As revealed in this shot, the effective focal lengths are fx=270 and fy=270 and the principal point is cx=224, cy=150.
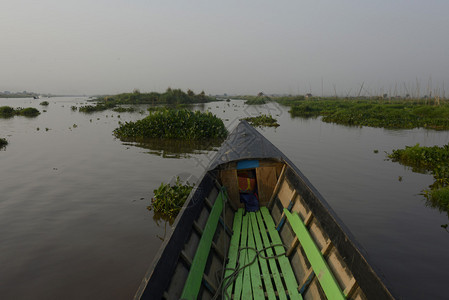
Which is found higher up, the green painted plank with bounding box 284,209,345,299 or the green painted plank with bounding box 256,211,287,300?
the green painted plank with bounding box 284,209,345,299

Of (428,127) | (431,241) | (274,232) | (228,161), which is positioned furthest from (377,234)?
(428,127)

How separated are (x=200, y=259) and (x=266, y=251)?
1458mm

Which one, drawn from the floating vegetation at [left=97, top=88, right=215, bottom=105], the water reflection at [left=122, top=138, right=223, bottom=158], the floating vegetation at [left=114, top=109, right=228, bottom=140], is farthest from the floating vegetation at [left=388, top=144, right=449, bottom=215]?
the floating vegetation at [left=97, top=88, right=215, bottom=105]

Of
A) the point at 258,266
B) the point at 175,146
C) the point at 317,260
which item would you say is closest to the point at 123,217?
the point at 258,266

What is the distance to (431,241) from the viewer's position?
6055 mm

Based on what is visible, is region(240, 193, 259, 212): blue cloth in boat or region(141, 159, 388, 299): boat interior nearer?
A: region(141, 159, 388, 299): boat interior

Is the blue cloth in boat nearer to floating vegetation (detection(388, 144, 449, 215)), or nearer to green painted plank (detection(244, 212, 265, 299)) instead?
green painted plank (detection(244, 212, 265, 299))

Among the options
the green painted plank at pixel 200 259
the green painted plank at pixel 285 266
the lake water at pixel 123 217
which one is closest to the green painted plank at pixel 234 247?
the green painted plank at pixel 200 259

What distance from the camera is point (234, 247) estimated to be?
4793 mm

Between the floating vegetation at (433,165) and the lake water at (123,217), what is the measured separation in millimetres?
350

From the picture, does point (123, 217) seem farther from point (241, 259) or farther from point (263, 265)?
point (263, 265)

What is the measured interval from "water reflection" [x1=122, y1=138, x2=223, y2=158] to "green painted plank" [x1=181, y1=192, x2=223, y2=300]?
910 cm

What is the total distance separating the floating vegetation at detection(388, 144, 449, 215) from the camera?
26.2 ft

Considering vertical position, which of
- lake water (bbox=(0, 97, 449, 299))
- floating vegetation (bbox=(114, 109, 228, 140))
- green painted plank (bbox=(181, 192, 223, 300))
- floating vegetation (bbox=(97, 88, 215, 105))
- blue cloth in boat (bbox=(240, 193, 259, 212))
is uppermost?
floating vegetation (bbox=(97, 88, 215, 105))
